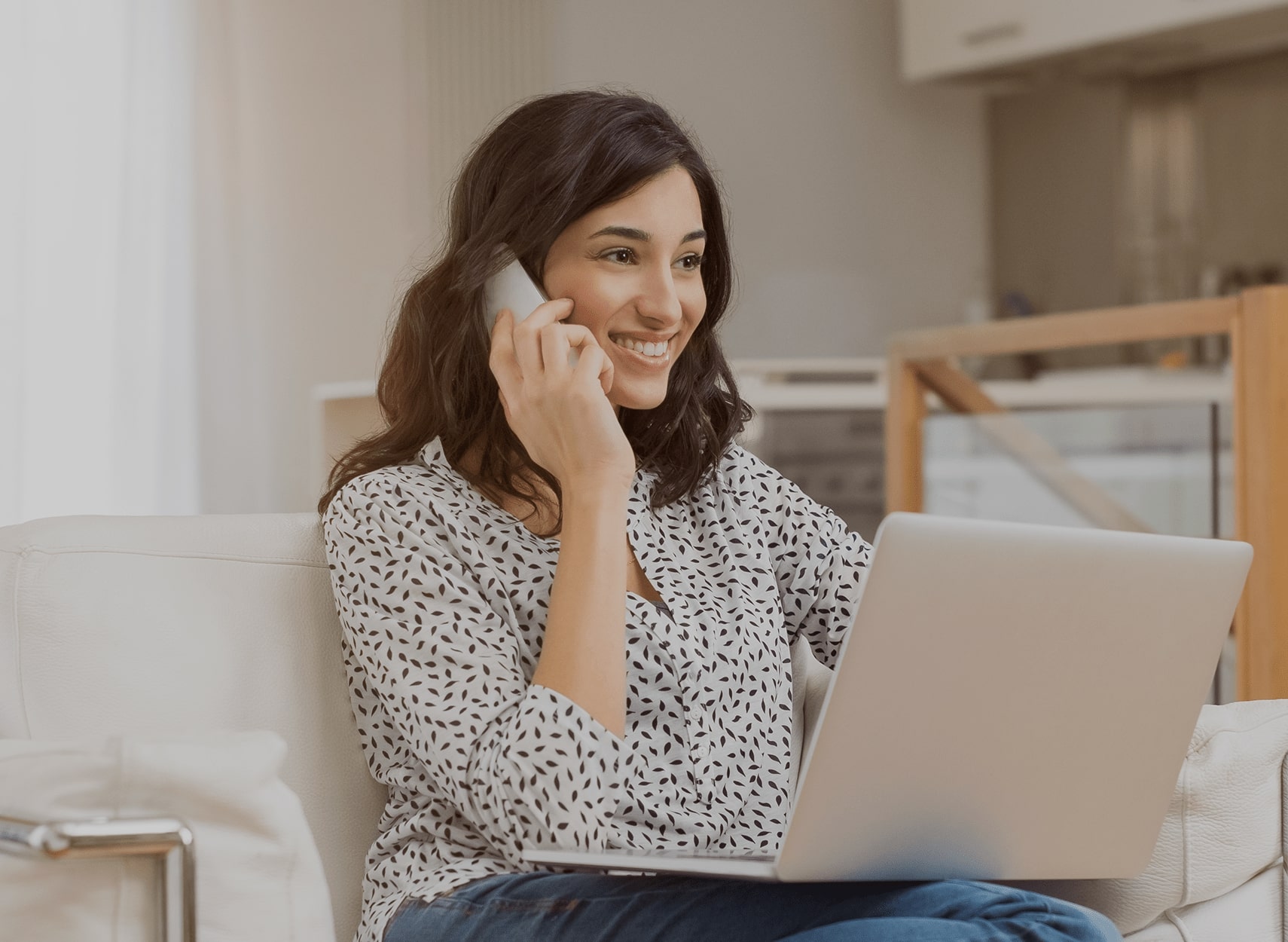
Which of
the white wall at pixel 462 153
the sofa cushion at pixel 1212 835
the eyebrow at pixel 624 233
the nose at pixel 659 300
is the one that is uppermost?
the white wall at pixel 462 153

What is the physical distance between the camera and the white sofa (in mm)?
1168

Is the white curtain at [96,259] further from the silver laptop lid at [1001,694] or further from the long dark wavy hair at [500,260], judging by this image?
the silver laptop lid at [1001,694]

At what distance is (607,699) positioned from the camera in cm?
112

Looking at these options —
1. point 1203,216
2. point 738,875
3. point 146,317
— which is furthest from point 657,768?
point 1203,216

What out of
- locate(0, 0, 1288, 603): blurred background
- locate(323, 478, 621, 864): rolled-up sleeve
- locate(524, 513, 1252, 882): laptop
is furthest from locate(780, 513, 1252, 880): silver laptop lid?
locate(0, 0, 1288, 603): blurred background

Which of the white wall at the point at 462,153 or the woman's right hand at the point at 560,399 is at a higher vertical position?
the white wall at the point at 462,153

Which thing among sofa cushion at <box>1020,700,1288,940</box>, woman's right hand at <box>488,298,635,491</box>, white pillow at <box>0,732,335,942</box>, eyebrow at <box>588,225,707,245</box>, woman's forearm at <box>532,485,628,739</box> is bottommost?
sofa cushion at <box>1020,700,1288,940</box>

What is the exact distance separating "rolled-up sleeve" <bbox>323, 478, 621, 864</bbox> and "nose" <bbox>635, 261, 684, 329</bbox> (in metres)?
0.31

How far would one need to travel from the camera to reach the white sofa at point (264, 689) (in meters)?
1.17

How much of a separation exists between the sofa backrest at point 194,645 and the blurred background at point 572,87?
183 centimetres

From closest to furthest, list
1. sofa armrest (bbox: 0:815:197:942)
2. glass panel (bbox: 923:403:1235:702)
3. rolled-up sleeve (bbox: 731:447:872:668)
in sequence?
sofa armrest (bbox: 0:815:197:942)
rolled-up sleeve (bbox: 731:447:872:668)
glass panel (bbox: 923:403:1235:702)

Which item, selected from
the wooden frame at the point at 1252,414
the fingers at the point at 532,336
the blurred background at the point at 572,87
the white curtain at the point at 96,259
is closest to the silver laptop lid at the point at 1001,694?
the fingers at the point at 532,336

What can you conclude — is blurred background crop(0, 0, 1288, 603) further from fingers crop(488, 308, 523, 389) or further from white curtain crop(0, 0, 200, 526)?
fingers crop(488, 308, 523, 389)

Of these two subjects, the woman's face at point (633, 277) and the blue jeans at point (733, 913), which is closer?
the blue jeans at point (733, 913)
